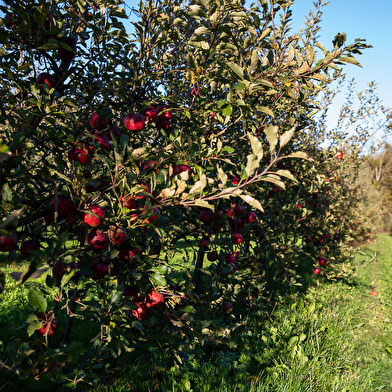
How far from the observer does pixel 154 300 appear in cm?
143

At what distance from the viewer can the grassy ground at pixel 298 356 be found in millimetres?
2426

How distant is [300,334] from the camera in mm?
3350

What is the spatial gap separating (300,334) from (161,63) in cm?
317

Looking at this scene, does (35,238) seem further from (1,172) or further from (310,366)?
(310,366)

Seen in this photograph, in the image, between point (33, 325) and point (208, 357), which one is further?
point (208, 357)

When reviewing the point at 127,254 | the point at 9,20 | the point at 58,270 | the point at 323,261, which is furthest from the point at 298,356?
the point at 9,20

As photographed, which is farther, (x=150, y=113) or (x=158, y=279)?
(x=150, y=113)

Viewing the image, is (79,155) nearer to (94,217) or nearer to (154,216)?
(94,217)

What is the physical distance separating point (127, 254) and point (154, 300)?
286mm

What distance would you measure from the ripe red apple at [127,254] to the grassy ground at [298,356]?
3.81 ft

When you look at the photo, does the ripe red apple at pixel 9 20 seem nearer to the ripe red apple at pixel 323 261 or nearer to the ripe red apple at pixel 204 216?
the ripe red apple at pixel 204 216

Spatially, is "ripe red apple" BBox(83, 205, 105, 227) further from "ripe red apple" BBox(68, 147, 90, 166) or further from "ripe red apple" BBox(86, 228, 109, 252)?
"ripe red apple" BBox(68, 147, 90, 166)

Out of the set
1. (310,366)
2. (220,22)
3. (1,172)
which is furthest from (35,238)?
(310,366)

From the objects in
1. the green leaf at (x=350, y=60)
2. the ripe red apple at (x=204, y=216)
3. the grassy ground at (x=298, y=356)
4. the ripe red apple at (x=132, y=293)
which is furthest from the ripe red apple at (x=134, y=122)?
the grassy ground at (x=298, y=356)
